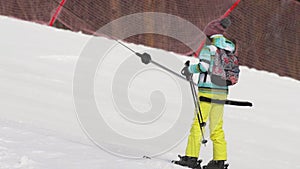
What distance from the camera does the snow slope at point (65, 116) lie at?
4453 mm

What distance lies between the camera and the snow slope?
4453 millimetres

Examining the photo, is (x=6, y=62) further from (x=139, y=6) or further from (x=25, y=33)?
(x=139, y=6)

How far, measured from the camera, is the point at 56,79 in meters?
9.08

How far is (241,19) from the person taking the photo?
12367 millimetres

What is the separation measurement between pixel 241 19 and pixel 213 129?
750cm

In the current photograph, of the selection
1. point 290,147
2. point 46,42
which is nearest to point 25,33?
point 46,42

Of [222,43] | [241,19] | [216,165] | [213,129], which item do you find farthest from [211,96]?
[241,19]

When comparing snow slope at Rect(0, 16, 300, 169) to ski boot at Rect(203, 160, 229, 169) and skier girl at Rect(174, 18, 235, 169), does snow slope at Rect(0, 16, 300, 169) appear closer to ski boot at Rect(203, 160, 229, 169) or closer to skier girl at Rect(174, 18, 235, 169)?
skier girl at Rect(174, 18, 235, 169)

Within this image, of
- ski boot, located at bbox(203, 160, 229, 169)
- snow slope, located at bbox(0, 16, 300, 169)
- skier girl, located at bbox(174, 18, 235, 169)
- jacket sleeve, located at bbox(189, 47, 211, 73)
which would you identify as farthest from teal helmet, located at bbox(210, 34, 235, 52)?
snow slope, located at bbox(0, 16, 300, 169)

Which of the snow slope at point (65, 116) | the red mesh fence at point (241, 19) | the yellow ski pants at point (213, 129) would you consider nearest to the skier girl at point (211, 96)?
the yellow ski pants at point (213, 129)

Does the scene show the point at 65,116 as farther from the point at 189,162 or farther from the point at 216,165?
the point at 216,165

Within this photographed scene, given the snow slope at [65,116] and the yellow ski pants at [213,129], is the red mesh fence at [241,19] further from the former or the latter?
the yellow ski pants at [213,129]

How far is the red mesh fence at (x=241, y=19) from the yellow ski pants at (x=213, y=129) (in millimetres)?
7168

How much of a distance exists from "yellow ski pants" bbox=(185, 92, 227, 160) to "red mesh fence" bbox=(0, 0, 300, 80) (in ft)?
23.5
